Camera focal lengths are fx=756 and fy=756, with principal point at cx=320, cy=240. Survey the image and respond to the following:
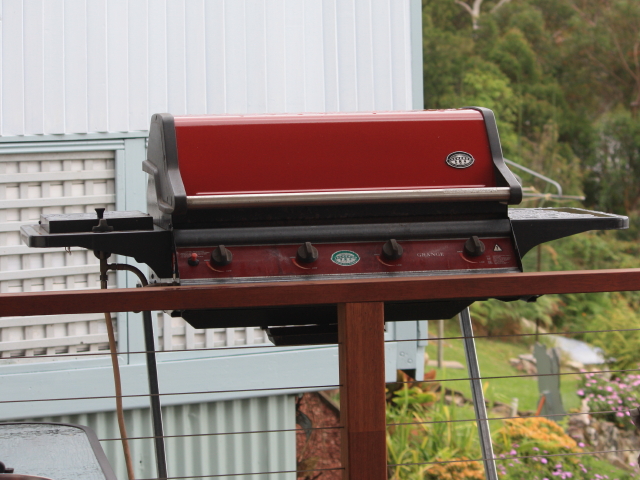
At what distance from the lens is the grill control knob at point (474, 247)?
2.05 m

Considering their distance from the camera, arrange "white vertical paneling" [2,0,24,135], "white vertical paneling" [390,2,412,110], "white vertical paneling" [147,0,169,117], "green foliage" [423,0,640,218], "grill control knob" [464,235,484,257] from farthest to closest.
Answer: "green foliage" [423,0,640,218] < "white vertical paneling" [390,2,412,110] < "white vertical paneling" [147,0,169,117] < "white vertical paneling" [2,0,24,135] < "grill control knob" [464,235,484,257]

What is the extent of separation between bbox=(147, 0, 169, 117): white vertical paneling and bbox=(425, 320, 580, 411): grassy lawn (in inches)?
154

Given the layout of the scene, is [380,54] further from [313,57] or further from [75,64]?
[75,64]

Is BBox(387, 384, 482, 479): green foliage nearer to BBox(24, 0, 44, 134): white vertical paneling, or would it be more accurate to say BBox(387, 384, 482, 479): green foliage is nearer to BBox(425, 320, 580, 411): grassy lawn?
BBox(425, 320, 580, 411): grassy lawn

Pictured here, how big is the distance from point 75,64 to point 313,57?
127cm

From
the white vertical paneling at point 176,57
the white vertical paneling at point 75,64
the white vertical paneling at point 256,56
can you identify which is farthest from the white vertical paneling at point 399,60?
the white vertical paneling at point 75,64

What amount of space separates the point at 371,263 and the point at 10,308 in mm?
970

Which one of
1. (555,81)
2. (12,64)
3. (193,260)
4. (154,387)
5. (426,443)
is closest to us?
(193,260)

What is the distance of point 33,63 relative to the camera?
3814 millimetres

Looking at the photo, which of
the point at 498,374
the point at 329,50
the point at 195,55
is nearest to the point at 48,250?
the point at 195,55

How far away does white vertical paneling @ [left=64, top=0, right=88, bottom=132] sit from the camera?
3855 millimetres

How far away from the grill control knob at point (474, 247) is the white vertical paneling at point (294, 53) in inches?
90.9

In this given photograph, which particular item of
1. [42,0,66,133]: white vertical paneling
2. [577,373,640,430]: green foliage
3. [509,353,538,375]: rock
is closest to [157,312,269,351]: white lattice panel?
[42,0,66,133]: white vertical paneling

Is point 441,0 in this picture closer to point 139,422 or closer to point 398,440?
point 398,440
